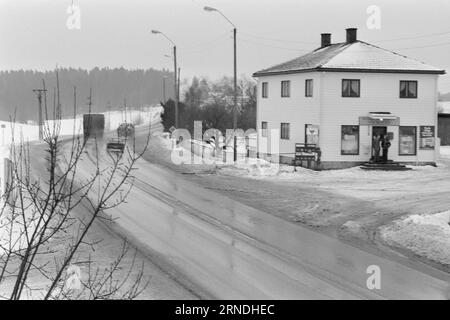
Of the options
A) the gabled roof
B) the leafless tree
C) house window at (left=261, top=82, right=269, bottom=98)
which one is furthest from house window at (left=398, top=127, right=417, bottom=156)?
the leafless tree

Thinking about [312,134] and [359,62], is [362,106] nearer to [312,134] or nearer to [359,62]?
[359,62]

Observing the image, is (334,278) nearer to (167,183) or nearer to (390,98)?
(167,183)

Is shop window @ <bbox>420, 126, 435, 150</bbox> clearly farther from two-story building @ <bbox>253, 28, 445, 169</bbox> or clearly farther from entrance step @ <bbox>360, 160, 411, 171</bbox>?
entrance step @ <bbox>360, 160, 411, 171</bbox>

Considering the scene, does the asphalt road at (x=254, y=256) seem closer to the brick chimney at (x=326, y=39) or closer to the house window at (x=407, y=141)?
the house window at (x=407, y=141)

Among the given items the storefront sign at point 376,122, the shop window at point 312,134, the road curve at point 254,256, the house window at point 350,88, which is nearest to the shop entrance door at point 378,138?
the storefront sign at point 376,122

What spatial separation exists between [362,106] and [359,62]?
244cm

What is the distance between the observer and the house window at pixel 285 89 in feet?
113

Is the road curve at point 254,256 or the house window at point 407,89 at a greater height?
the house window at point 407,89

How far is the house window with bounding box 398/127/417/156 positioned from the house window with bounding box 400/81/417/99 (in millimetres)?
1771
